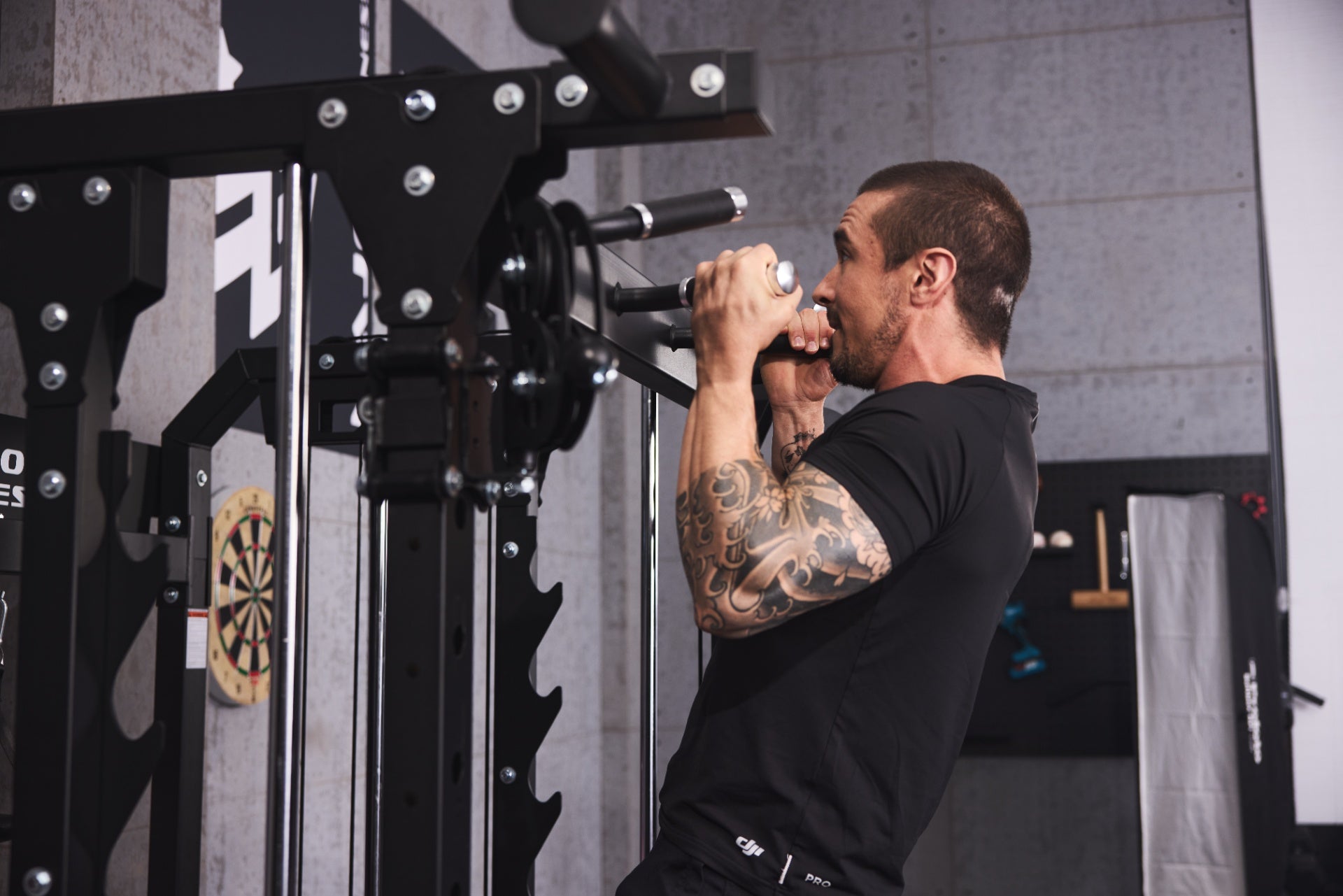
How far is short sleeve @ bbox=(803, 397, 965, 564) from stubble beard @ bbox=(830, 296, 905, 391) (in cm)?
19

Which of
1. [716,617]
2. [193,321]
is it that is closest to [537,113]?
[716,617]

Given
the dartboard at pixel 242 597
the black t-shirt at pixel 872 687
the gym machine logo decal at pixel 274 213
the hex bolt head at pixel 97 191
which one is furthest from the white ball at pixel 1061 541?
the hex bolt head at pixel 97 191

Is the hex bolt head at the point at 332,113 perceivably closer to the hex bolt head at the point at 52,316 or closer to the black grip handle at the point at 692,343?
the hex bolt head at the point at 52,316

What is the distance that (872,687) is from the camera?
48.5 inches

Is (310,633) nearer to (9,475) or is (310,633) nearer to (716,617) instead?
(9,475)

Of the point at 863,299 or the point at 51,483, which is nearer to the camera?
the point at 51,483

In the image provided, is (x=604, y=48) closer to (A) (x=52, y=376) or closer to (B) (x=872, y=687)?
(A) (x=52, y=376)

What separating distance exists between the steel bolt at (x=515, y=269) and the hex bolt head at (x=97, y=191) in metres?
0.33

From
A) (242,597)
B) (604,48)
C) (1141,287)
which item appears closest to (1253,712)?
(1141,287)

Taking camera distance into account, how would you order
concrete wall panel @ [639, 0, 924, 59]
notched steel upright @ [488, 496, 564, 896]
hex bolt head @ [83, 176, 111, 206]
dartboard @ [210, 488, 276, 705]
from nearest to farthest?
hex bolt head @ [83, 176, 111, 206]
notched steel upright @ [488, 496, 564, 896]
dartboard @ [210, 488, 276, 705]
concrete wall panel @ [639, 0, 924, 59]

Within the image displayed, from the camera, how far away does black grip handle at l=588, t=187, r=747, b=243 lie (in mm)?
965

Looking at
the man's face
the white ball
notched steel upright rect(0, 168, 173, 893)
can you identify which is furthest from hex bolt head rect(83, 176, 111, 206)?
the white ball

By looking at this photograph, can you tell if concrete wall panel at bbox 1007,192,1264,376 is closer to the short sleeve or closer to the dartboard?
the dartboard

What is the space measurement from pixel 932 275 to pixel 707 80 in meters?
0.58
